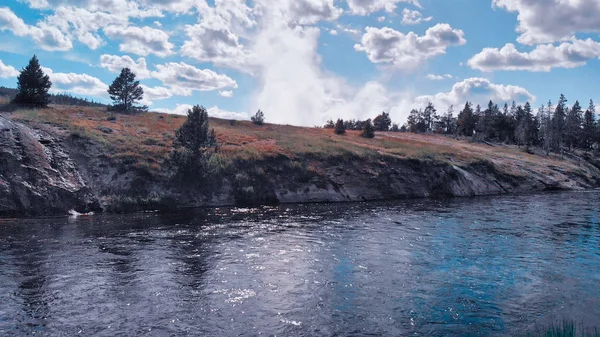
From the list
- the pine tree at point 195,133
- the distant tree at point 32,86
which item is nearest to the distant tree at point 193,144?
the pine tree at point 195,133

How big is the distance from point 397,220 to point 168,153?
23.3 meters

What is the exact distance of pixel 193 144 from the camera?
130 feet

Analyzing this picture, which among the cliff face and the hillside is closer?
the cliff face

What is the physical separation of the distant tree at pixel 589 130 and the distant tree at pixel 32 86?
140m

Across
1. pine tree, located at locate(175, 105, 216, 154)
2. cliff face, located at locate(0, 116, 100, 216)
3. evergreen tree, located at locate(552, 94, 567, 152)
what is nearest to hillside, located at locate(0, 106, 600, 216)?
cliff face, located at locate(0, 116, 100, 216)

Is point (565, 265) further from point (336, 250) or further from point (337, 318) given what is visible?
point (337, 318)

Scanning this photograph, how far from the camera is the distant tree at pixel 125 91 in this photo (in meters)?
70.4

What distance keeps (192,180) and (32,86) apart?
29124 millimetres

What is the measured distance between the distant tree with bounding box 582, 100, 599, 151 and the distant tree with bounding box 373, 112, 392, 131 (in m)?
58.3

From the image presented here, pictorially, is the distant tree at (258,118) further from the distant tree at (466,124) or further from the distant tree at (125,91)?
the distant tree at (466,124)

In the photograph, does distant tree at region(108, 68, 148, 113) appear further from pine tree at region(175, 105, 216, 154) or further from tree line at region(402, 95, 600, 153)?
tree line at region(402, 95, 600, 153)

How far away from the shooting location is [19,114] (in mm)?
41688

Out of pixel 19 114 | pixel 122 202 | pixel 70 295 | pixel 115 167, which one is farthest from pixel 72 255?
pixel 19 114

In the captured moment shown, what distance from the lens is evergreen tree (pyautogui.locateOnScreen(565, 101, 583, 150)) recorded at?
126 meters
